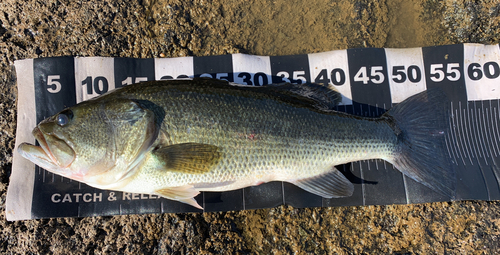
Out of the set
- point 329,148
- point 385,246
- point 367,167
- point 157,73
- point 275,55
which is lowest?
point 385,246

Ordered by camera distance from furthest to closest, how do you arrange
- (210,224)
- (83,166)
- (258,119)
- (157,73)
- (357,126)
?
(157,73), (210,224), (357,126), (258,119), (83,166)

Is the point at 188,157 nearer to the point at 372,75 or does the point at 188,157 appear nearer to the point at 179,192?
the point at 179,192

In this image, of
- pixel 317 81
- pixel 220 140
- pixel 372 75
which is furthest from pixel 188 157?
pixel 372 75

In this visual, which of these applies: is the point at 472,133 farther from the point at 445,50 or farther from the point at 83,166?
the point at 83,166

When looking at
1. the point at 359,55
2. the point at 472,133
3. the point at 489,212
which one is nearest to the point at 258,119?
the point at 359,55

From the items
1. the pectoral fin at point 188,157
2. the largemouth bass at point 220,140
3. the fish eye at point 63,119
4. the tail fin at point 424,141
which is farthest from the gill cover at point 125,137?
the tail fin at point 424,141

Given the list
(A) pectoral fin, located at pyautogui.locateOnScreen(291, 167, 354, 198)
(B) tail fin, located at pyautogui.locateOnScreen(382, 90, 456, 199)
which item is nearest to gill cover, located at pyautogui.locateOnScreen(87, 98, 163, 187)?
(A) pectoral fin, located at pyautogui.locateOnScreen(291, 167, 354, 198)

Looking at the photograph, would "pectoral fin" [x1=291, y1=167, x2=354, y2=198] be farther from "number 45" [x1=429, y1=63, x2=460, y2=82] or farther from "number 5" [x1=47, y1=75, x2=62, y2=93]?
"number 5" [x1=47, y1=75, x2=62, y2=93]
